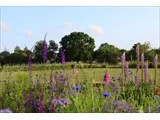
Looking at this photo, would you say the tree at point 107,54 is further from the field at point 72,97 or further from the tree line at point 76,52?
the field at point 72,97

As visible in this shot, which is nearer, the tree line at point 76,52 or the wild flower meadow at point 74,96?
the wild flower meadow at point 74,96

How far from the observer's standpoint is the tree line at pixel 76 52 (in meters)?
3.80

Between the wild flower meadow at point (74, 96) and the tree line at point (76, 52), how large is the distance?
0.87ft

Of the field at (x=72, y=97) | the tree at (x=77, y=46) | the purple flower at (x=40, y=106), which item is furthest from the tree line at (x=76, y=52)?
the purple flower at (x=40, y=106)

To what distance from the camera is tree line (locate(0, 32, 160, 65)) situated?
3.80 metres

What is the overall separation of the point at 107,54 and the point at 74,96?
1.16 meters

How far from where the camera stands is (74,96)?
10.7 feet

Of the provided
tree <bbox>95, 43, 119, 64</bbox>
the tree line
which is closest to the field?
the tree line

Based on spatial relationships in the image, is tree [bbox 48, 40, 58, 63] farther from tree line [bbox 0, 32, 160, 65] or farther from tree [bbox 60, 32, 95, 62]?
tree [bbox 60, 32, 95, 62]

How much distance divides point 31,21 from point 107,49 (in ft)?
3.26

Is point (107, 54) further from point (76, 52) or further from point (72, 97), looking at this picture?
point (72, 97)

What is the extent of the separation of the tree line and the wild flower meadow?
0.26 metres
